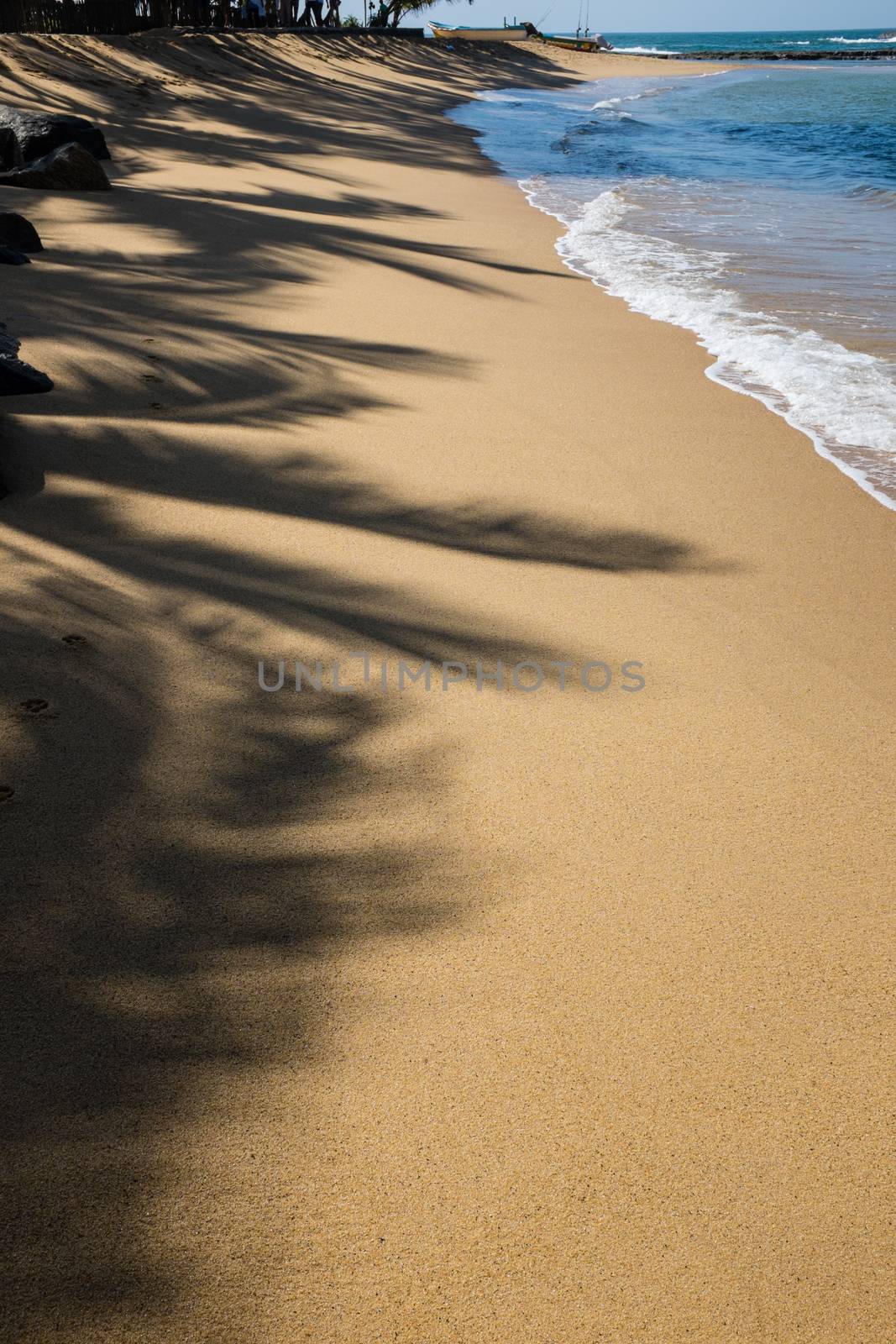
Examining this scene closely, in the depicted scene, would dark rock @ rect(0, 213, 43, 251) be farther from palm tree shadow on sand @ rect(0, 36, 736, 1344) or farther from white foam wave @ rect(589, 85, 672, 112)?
white foam wave @ rect(589, 85, 672, 112)

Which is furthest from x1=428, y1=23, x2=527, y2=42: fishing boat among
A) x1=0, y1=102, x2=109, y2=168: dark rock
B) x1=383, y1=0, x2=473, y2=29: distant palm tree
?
x1=0, y1=102, x2=109, y2=168: dark rock

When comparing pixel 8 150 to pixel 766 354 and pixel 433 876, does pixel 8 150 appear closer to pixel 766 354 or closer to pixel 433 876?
pixel 766 354

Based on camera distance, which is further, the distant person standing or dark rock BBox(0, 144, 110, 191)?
the distant person standing

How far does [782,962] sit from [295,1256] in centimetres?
108

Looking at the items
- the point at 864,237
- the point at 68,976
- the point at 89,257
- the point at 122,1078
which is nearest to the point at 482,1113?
the point at 122,1078

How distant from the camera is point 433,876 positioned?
2145mm

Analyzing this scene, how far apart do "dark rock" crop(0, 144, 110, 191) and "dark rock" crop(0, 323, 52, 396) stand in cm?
509

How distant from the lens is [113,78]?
16.6m

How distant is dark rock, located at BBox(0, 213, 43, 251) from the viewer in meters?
6.16

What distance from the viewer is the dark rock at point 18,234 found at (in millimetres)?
6160

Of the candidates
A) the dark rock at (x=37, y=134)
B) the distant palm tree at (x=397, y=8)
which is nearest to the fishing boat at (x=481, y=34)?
the distant palm tree at (x=397, y=8)

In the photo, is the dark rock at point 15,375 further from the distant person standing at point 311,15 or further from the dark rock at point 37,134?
the distant person standing at point 311,15

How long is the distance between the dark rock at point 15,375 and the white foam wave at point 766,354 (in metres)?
3.52

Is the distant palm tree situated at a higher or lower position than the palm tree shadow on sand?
higher
